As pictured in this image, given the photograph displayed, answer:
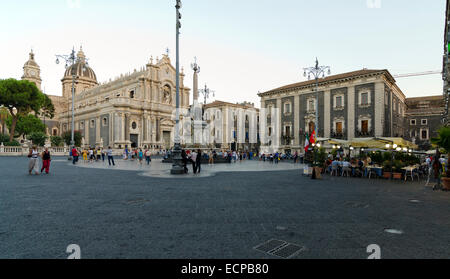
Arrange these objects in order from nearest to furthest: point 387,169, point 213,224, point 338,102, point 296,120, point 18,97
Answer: point 213,224, point 387,169, point 338,102, point 296,120, point 18,97

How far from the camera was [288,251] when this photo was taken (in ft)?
11.1

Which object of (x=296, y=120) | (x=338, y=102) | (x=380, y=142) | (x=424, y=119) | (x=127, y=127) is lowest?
(x=380, y=142)

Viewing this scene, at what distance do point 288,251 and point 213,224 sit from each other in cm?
159

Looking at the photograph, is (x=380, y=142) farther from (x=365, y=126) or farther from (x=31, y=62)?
(x=31, y=62)

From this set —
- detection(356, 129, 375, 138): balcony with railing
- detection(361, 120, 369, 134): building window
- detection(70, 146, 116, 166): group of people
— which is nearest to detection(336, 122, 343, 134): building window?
detection(356, 129, 375, 138): balcony with railing

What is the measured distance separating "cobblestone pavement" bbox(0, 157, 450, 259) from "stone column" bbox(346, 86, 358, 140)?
93.2 feet

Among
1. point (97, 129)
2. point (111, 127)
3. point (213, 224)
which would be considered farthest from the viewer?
point (97, 129)

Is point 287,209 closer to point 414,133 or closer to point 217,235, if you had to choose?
point 217,235

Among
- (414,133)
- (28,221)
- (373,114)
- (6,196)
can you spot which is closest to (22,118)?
(6,196)

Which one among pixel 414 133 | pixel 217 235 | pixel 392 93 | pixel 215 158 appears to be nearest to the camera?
pixel 217 235

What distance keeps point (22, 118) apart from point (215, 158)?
47706 millimetres

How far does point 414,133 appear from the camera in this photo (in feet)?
155

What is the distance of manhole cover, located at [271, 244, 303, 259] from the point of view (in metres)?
3.23

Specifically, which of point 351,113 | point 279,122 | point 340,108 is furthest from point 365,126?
point 279,122
